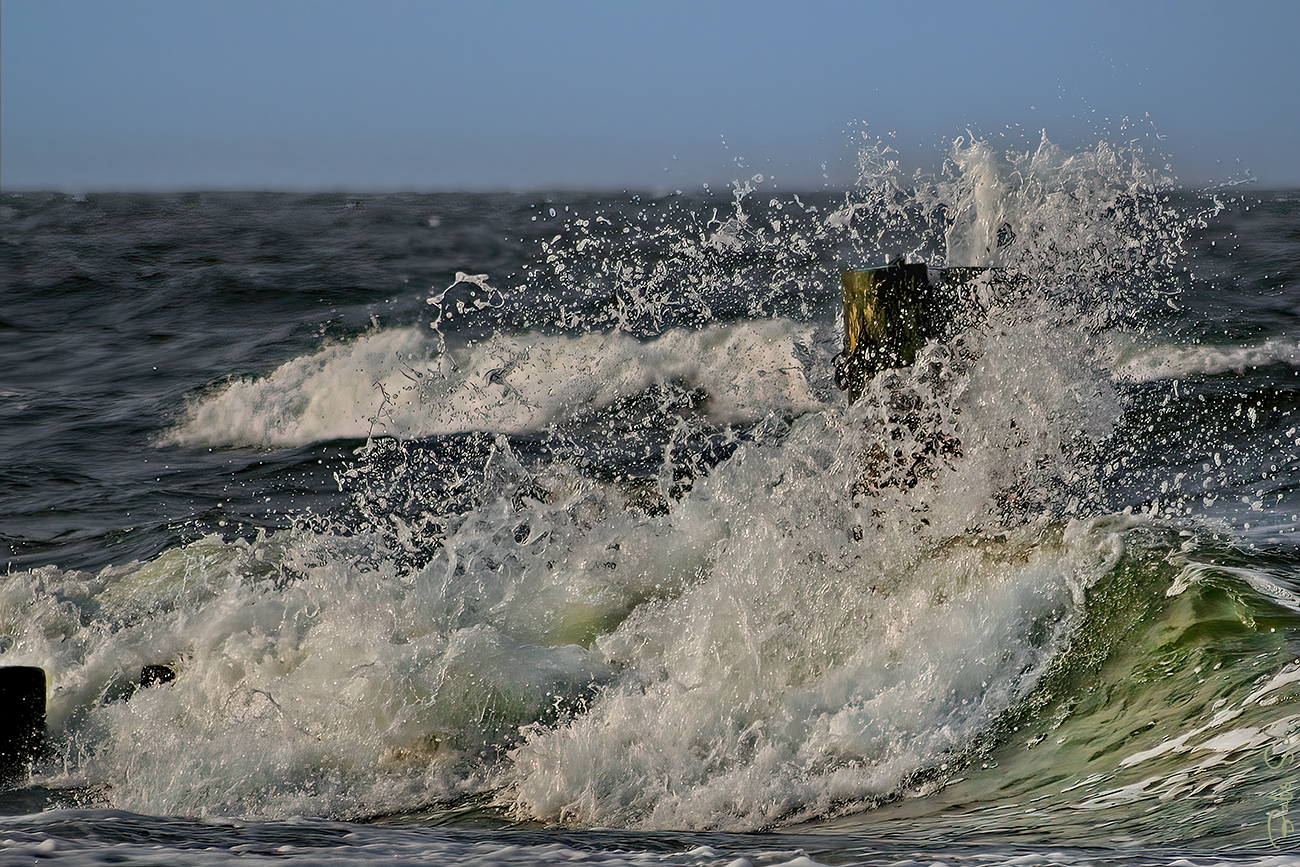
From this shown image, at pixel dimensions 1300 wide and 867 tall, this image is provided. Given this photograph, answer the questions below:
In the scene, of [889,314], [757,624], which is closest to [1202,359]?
[889,314]

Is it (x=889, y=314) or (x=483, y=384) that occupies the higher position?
(x=889, y=314)

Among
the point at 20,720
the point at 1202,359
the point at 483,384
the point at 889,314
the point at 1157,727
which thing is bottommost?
the point at 20,720

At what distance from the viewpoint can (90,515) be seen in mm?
8547

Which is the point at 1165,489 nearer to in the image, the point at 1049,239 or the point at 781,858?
the point at 1049,239

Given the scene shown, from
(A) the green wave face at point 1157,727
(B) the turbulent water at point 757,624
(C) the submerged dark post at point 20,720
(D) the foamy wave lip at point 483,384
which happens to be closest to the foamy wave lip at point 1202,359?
(B) the turbulent water at point 757,624

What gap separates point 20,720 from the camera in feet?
14.1

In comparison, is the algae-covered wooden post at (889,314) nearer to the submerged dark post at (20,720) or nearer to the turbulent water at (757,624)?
the turbulent water at (757,624)

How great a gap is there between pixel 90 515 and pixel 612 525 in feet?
17.8

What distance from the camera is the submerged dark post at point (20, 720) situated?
4188 mm

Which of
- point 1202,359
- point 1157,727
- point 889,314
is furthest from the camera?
point 1202,359

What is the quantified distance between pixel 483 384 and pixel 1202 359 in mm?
7925

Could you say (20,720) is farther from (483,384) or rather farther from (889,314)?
(483,384)

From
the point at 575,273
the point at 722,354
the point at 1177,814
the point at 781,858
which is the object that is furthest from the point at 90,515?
the point at 575,273

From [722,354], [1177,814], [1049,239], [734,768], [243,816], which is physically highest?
[1049,239]
